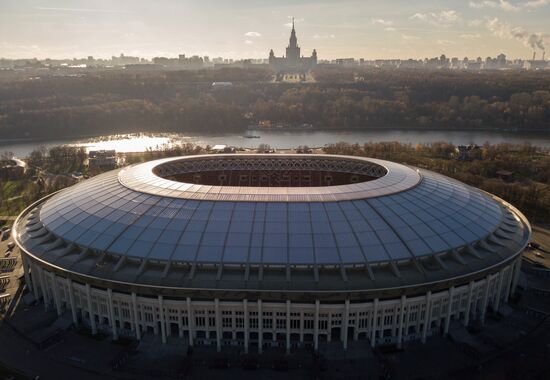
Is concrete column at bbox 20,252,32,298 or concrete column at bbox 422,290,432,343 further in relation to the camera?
concrete column at bbox 20,252,32,298

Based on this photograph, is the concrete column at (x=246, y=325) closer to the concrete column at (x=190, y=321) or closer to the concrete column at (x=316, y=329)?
the concrete column at (x=190, y=321)

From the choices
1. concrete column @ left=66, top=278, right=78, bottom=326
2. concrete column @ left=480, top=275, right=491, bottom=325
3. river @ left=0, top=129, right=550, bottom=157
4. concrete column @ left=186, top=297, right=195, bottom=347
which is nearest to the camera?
concrete column @ left=186, top=297, right=195, bottom=347

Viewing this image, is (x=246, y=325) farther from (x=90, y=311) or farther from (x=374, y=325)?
(x=90, y=311)

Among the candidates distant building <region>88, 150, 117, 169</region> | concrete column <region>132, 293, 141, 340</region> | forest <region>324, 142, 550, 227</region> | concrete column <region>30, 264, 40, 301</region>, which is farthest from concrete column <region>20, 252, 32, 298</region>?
forest <region>324, 142, 550, 227</region>

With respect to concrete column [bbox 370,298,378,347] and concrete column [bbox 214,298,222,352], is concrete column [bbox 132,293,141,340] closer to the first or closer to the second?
concrete column [bbox 214,298,222,352]

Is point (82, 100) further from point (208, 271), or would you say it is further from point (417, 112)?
point (208, 271)

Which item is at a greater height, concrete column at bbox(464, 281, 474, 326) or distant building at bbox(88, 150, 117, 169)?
concrete column at bbox(464, 281, 474, 326)
